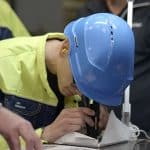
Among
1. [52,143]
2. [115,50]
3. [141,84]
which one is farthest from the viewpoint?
[141,84]

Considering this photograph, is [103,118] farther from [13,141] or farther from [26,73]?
[13,141]

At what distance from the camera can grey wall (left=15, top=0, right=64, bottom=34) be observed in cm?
338

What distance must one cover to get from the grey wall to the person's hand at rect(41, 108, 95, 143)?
6.06 feet

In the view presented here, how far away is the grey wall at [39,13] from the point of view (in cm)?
338

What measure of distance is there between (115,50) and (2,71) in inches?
14.7

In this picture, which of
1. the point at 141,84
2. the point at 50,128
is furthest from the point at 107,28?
the point at 141,84

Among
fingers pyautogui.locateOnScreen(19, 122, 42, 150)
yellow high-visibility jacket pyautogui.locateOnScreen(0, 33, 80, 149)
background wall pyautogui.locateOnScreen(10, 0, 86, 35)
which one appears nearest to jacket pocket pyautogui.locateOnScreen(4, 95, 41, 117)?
yellow high-visibility jacket pyautogui.locateOnScreen(0, 33, 80, 149)

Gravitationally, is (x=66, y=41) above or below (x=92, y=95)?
above

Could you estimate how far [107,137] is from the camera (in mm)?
1498

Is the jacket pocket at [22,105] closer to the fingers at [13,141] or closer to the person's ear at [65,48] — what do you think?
the person's ear at [65,48]

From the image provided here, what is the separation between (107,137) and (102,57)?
0.76ft

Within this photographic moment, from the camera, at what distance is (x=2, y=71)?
1601mm

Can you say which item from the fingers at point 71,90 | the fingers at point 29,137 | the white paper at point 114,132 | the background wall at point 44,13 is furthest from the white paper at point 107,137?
the background wall at point 44,13

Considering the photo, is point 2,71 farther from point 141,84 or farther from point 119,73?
point 141,84
